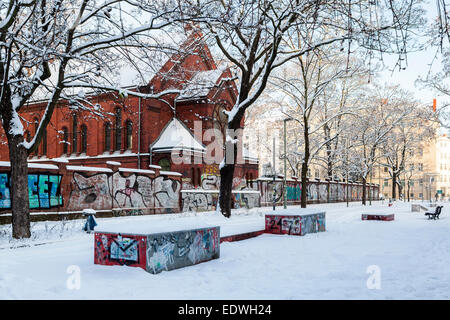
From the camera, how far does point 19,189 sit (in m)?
12.9

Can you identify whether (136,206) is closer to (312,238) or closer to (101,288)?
(312,238)

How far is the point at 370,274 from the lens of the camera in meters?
8.29

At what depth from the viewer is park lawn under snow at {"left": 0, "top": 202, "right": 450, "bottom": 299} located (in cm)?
664

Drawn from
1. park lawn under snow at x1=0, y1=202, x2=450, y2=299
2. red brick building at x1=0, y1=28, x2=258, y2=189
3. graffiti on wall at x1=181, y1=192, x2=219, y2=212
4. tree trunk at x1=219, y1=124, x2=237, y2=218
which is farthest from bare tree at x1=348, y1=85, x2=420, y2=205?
park lawn under snow at x1=0, y1=202, x2=450, y2=299

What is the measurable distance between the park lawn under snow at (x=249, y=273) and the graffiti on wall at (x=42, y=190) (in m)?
5.44

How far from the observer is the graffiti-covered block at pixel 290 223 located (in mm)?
15350

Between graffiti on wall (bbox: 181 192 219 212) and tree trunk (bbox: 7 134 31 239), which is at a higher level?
tree trunk (bbox: 7 134 31 239)

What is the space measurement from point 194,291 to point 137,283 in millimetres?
1014

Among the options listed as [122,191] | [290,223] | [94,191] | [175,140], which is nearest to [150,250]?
Answer: [290,223]

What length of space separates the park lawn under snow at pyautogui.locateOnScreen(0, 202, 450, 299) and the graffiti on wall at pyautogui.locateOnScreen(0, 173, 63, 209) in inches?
214

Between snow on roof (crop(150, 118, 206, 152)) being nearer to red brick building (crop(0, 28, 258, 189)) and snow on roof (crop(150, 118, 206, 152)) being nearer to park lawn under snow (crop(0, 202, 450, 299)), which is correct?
red brick building (crop(0, 28, 258, 189))

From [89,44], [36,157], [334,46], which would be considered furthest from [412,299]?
[36,157]

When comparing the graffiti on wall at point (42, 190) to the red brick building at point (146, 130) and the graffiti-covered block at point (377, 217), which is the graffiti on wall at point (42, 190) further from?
the graffiti-covered block at point (377, 217)
